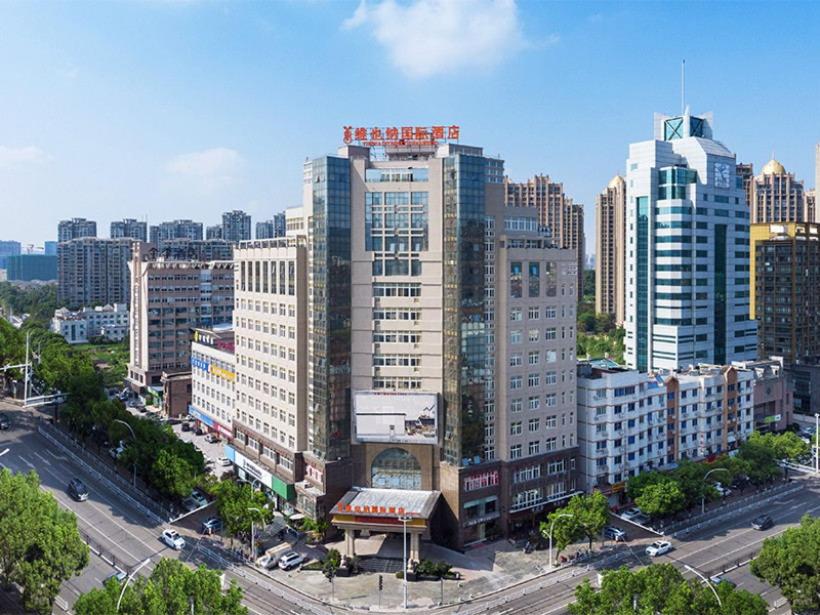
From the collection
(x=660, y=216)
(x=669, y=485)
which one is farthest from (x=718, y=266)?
(x=669, y=485)

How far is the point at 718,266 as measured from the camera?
10000 cm

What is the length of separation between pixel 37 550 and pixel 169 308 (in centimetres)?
7482

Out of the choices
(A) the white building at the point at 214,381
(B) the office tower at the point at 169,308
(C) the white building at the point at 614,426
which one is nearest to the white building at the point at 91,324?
(B) the office tower at the point at 169,308

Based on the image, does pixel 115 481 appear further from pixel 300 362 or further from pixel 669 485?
pixel 669 485

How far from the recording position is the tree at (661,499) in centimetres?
6328

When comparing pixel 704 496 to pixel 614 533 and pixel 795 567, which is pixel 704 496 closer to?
pixel 614 533

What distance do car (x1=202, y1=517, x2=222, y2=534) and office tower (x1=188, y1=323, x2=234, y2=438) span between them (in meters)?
17.0

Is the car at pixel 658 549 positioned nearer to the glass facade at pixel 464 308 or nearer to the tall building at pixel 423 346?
the tall building at pixel 423 346

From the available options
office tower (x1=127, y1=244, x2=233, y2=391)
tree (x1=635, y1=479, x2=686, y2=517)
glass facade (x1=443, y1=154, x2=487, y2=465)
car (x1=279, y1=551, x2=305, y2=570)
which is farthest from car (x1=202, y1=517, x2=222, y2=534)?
office tower (x1=127, y1=244, x2=233, y2=391)

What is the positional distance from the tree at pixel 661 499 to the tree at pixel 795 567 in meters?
16.1

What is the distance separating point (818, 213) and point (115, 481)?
148631 mm

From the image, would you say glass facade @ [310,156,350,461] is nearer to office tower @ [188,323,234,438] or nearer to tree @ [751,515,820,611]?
office tower @ [188,323,234,438]

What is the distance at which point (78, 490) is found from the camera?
70438 millimetres

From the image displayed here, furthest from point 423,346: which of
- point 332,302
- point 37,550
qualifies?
point 37,550
